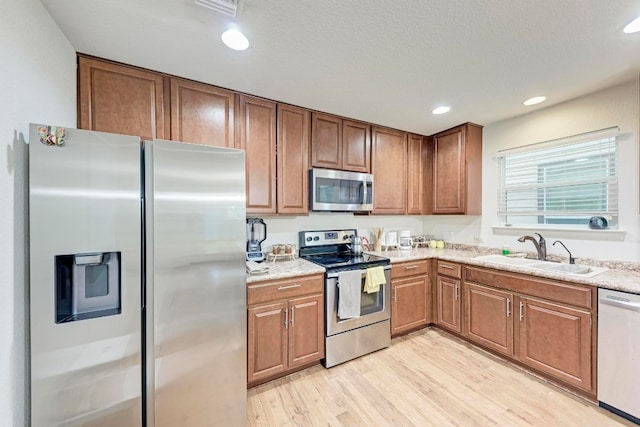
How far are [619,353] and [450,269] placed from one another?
125cm

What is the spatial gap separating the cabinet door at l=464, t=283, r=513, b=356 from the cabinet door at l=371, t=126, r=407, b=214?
1203 millimetres

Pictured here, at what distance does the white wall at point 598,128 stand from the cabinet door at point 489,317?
0.76 m

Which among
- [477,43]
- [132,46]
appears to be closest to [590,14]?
[477,43]

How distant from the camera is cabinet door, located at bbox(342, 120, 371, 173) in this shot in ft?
8.92

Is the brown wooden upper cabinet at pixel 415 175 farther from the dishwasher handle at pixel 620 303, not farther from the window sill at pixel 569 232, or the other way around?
the dishwasher handle at pixel 620 303

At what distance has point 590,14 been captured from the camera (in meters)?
1.29

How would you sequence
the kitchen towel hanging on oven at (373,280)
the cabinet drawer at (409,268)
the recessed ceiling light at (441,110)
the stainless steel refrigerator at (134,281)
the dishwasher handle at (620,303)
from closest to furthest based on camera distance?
the stainless steel refrigerator at (134,281), the dishwasher handle at (620,303), the kitchen towel hanging on oven at (373,280), the recessed ceiling light at (441,110), the cabinet drawer at (409,268)

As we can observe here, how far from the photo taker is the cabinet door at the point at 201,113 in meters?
1.91

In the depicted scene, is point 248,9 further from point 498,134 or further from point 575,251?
point 575,251

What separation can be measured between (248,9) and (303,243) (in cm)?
199

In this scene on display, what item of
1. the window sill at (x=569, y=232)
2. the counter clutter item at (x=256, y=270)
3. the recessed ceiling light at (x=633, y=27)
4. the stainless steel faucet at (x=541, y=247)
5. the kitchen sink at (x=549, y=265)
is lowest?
the kitchen sink at (x=549, y=265)

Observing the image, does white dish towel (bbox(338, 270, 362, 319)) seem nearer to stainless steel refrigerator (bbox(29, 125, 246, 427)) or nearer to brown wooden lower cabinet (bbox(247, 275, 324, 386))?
brown wooden lower cabinet (bbox(247, 275, 324, 386))

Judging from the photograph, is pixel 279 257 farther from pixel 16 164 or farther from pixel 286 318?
pixel 16 164

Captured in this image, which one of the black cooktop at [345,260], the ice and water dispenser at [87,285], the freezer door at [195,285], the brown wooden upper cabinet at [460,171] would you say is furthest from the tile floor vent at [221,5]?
the brown wooden upper cabinet at [460,171]
